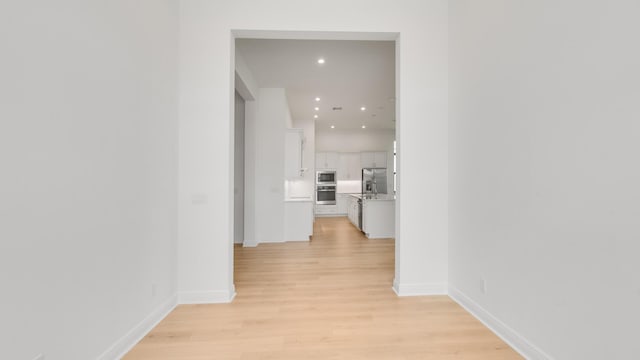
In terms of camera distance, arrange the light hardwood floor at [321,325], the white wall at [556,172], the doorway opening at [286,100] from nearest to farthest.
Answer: the white wall at [556,172], the light hardwood floor at [321,325], the doorway opening at [286,100]

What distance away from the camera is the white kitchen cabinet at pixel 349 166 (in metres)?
10.4

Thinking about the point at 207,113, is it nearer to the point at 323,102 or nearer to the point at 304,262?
the point at 304,262

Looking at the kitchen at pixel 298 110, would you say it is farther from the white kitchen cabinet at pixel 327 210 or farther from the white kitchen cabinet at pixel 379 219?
the white kitchen cabinet at pixel 327 210

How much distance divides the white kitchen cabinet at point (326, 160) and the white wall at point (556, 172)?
7.76m

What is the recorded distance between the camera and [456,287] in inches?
113

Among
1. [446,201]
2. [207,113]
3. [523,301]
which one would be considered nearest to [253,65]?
[207,113]

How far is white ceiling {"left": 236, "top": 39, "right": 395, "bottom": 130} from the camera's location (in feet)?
13.3

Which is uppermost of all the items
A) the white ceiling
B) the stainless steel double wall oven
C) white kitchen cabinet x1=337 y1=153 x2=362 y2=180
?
the white ceiling

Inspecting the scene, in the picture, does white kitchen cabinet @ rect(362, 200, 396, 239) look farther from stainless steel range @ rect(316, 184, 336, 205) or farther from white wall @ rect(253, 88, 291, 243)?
stainless steel range @ rect(316, 184, 336, 205)

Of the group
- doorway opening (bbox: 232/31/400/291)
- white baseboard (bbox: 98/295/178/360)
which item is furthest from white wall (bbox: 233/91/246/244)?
white baseboard (bbox: 98/295/178/360)

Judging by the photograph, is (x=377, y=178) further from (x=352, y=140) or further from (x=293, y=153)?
(x=293, y=153)

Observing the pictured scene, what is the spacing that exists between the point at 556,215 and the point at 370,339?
1.50 m

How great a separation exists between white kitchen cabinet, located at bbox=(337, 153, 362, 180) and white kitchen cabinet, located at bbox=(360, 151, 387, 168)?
0.18 meters

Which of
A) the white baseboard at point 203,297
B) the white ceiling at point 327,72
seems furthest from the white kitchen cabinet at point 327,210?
the white baseboard at point 203,297
